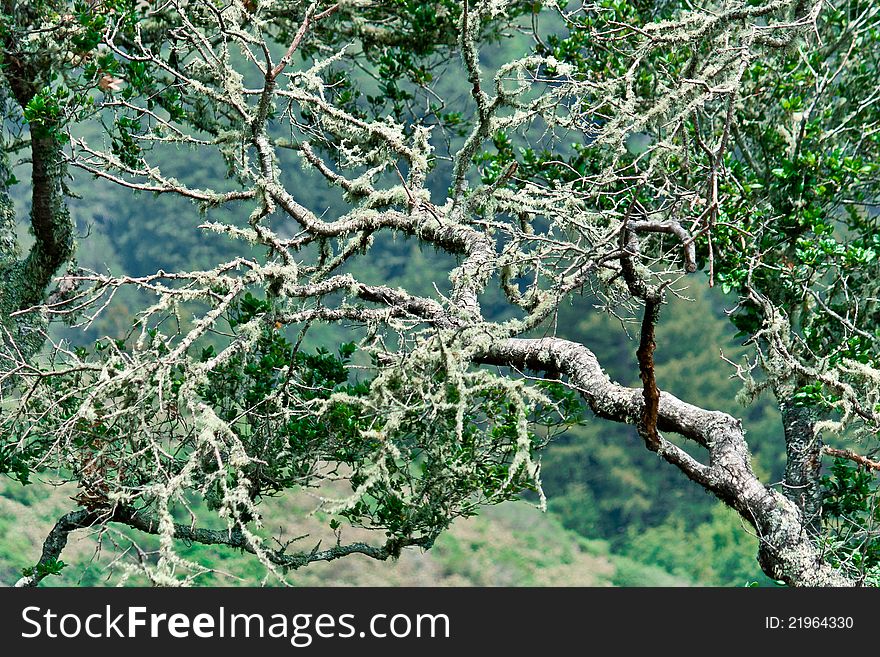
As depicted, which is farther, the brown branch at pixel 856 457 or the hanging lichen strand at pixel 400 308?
the brown branch at pixel 856 457

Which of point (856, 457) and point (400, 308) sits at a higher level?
point (400, 308)

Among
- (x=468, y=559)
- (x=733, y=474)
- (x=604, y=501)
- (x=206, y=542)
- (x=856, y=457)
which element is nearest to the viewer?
(x=733, y=474)

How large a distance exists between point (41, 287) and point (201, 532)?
6.25 feet

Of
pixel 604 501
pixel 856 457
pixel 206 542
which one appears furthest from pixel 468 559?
pixel 856 457

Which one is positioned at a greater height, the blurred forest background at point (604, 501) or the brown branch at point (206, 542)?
the blurred forest background at point (604, 501)

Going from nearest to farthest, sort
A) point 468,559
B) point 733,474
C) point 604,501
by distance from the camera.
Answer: point 733,474
point 468,559
point 604,501

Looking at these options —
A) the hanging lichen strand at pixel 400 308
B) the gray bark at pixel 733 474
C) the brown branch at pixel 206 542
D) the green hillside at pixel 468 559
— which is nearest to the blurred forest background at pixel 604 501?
the green hillside at pixel 468 559

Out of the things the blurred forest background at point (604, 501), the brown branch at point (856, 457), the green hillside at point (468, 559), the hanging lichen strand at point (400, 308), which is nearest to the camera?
the hanging lichen strand at point (400, 308)

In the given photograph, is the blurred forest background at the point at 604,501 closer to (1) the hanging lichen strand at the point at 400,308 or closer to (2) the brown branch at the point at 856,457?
(1) the hanging lichen strand at the point at 400,308

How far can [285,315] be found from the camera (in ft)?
10.7

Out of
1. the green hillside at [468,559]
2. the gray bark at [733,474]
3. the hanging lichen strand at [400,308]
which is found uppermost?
the green hillside at [468,559]

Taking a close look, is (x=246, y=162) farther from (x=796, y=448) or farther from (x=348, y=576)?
(x=348, y=576)

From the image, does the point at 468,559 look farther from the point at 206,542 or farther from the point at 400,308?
the point at 400,308

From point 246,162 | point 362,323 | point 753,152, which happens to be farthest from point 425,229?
point 753,152
